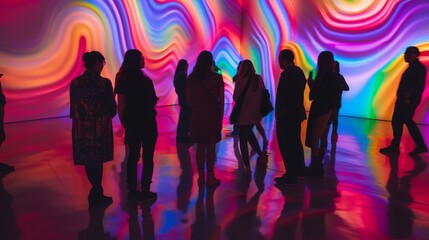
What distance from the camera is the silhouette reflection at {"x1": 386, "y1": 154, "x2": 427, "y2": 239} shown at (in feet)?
9.77

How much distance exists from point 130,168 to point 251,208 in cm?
111

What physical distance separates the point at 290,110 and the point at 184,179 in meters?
1.33

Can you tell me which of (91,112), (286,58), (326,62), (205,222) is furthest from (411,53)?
(91,112)

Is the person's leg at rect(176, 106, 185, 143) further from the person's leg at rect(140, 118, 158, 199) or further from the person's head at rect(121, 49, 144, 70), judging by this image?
the person's head at rect(121, 49, 144, 70)

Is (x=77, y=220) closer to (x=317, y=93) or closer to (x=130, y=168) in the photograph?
(x=130, y=168)

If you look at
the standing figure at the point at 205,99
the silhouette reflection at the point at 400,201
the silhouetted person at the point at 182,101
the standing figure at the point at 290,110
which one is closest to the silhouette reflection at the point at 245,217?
the standing figure at the point at 290,110

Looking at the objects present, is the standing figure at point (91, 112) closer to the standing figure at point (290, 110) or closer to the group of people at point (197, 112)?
the group of people at point (197, 112)

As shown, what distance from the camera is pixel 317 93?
3918 millimetres

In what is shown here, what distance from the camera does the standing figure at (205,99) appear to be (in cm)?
358

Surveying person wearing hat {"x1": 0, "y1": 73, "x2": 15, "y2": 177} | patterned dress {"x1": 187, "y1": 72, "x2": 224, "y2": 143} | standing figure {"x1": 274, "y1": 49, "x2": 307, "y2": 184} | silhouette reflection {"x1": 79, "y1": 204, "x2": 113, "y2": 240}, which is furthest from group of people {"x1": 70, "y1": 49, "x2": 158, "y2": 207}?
person wearing hat {"x1": 0, "y1": 73, "x2": 15, "y2": 177}

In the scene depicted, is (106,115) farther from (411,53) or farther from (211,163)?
(411,53)

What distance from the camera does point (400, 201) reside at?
3582mm

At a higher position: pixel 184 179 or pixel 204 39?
pixel 204 39

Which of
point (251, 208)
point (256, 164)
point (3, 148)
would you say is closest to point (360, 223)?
point (251, 208)
